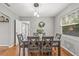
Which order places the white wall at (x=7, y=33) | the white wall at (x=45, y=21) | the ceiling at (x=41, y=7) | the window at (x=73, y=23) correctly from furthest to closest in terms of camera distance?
1. the white wall at (x=45, y=21)
2. the white wall at (x=7, y=33)
3. the ceiling at (x=41, y=7)
4. the window at (x=73, y=23)

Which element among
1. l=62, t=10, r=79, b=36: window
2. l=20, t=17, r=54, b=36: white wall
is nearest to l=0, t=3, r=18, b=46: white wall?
l=20, t=17, r=54, b=36: white wall

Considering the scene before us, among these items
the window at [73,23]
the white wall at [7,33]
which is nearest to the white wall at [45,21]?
the white wall at [7,33]

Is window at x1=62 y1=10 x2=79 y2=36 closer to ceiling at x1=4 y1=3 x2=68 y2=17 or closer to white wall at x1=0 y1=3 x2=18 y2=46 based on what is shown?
ceiling at x1=4 y1=3 x2=68 y2=17

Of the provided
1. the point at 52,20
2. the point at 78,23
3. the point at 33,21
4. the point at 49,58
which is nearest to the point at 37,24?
the point at 33,21

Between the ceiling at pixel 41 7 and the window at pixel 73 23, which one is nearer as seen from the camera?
the window at pixel 73 23

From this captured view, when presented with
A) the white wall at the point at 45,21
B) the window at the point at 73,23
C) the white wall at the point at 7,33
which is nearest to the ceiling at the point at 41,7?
the window at the point at 73,23

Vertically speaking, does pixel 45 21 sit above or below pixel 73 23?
above

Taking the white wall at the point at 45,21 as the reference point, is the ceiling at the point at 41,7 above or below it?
above

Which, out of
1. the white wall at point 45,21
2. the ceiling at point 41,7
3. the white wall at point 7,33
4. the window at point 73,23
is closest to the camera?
the window at point 73,23

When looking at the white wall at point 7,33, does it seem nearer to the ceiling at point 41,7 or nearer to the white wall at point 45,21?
the ceiling at point 41,7

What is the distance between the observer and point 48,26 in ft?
34.1

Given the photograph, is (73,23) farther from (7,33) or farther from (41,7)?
(7,33)

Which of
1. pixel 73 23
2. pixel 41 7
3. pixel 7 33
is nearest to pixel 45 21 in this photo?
pixel 7 33

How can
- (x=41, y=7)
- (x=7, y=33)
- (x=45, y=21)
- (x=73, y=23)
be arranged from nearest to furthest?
(x=73, y=23) < (x=41, y=7) < (x=7, y=33) < (x=45, y=21)
